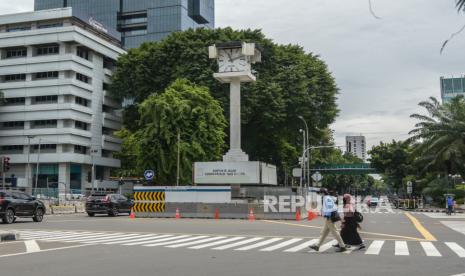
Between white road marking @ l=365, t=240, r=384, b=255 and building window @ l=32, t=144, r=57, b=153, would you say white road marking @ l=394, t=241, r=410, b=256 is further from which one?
building window @ l=32, t=144, r=57, b=153

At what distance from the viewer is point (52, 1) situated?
5261 inches

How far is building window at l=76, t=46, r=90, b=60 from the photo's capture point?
8106 cm

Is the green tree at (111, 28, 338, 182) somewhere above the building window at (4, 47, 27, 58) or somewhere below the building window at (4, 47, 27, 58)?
below

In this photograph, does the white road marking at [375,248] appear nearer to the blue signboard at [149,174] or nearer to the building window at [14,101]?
the blue signboard at [149,174]

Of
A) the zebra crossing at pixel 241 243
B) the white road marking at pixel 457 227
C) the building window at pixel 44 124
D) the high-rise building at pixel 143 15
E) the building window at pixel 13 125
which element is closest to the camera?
the zebra crossing at pixel 241 243

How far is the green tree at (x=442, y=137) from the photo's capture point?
49.7m

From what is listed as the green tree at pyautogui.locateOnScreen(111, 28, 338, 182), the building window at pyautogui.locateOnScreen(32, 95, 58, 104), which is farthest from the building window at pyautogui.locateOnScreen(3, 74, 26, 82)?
the green tree at pyautogui.locateOnScreen(111, 28, 338, 182)

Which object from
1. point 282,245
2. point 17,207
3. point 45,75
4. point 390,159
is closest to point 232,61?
point 17,207

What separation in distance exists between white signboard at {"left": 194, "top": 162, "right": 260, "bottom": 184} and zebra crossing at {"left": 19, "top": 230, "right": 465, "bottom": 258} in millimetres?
18980

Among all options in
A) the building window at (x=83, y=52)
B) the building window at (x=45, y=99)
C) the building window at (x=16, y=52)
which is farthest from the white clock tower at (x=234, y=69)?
the building window at (x=16, y=52)

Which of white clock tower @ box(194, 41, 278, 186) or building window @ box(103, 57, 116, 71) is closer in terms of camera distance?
white clock tower @ box(194, 41, 278, 186)

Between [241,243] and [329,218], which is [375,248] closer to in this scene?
[329,218]

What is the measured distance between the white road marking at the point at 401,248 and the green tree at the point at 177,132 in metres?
31.7

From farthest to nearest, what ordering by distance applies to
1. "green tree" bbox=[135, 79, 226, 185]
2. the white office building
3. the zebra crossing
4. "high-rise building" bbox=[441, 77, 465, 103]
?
1. "high-rise building" bbox=[441, 77, 465, 103]
2. the white office building
3. "green tree" bbox=[135, 79, 226, 185]
4. the zebra crossing
